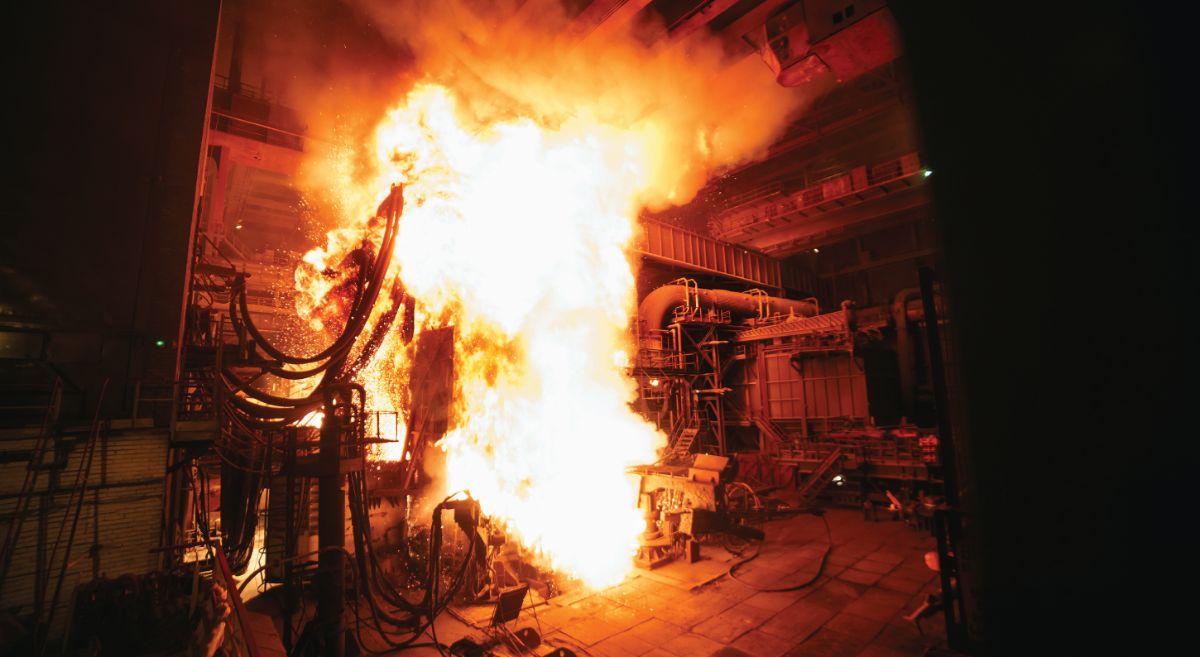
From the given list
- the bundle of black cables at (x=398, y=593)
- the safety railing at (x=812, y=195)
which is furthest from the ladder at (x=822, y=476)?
the bundle of black cables at (x=398, y=593)

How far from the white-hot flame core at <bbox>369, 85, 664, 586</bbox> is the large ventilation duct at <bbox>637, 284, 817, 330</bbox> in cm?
620

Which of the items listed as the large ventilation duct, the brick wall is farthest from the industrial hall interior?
Result: the large ventilation duct

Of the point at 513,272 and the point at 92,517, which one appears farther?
the point at 513,272

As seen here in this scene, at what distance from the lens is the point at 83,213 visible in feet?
22.8

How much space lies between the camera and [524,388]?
13.7 m

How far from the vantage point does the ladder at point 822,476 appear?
16.7 m

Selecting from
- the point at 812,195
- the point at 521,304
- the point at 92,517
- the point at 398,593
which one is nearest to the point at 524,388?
the point at 521,304

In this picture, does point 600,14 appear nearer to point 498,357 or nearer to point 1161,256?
point 498,357

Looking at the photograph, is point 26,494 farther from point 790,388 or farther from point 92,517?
point 790,388

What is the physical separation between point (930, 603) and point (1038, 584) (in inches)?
321

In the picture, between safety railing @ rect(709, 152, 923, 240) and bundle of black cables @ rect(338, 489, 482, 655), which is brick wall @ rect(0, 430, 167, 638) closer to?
bundle of black cables @ rect(338, 489, 482, 655)

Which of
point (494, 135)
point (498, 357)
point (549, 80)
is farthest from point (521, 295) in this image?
point (549, 80)

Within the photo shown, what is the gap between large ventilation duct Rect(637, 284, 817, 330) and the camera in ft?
73.0

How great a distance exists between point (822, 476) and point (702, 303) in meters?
9.13
